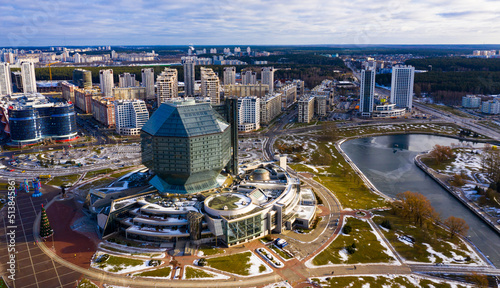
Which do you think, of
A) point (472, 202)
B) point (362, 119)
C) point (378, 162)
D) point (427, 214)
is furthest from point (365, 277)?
point (362, 119)

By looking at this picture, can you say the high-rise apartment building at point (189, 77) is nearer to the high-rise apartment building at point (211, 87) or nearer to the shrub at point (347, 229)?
the high-rise apartment building at point (211, 87)

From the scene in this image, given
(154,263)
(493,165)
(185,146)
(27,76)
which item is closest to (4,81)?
(27,76)

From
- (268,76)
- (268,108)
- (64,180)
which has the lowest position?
(64,180)

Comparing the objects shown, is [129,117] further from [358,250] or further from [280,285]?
[280,285]

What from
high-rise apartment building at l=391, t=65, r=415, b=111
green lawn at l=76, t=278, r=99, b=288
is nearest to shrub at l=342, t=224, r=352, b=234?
green lawn at l=76, t=278, r=99, b=288

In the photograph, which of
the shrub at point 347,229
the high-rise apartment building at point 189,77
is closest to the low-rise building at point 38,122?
the high-rise apartment building at point 189,77

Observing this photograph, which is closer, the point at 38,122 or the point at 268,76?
the point at 38,122

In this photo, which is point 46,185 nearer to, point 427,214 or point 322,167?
point 322,167
